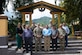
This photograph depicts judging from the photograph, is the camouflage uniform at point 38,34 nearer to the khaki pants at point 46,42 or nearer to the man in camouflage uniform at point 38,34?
the man in camouflage uniform at point 38,34

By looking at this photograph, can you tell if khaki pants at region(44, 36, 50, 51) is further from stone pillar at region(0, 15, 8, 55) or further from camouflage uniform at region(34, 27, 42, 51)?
stone pillar at region(0, 15, 8, 55)

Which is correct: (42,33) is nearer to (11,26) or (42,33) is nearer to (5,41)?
(5,41)

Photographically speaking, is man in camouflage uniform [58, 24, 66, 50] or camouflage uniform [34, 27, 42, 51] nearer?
camouflage uniform [34, 27, 42, 51]

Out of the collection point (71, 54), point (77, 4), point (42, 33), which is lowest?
point (71, 54)

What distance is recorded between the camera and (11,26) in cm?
3127

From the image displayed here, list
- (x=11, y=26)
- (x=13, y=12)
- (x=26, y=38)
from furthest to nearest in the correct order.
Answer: (x=13, y=12) < (x=11, y=26) < (x=26, y=38)

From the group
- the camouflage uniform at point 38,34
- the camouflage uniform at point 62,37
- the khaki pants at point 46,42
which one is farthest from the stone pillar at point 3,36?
the camouflage uniform at point 62,37

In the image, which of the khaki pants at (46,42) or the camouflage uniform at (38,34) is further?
the khaki pants at (46,42)

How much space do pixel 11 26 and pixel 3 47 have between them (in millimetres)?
15067

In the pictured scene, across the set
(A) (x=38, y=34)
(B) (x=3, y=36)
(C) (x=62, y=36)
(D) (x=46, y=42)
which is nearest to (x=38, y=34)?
(A) (x=38, y=34)

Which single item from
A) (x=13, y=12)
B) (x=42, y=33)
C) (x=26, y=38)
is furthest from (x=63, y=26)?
(x=13, y=12)

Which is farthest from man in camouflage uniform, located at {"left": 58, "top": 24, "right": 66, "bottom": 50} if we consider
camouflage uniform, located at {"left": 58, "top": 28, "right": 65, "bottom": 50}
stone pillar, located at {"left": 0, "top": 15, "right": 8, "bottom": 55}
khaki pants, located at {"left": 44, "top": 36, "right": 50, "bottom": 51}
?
stone pillar, located at {"left": 0, "top": 15, "right": 8, "bottom": 55}

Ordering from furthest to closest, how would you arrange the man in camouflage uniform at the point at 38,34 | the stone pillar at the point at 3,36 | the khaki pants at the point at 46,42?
the khaki pants at the point at 46,42 < the man in camouflage uniform at the point at 38,34 < the stone pillar at the point at 3,36

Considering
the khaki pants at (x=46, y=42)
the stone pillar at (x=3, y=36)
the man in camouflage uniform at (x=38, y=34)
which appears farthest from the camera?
the khaki pants at (x=46, y=42)
